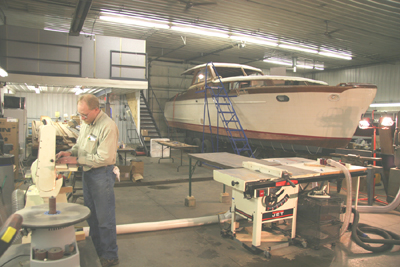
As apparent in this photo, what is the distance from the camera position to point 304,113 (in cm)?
766

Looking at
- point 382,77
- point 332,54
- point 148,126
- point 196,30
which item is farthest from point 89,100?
point 382,77

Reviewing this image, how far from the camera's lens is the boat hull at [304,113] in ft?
24.1

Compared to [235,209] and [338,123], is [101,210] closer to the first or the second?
[235,209]

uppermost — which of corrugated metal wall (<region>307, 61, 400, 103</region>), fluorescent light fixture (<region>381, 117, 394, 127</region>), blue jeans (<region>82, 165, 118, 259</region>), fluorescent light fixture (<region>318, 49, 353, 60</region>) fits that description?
fluorescent light fixture (<region>318, 49, 353, 60</region>)

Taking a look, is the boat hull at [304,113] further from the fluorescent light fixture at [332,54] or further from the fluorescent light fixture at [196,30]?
the fluorescent light fixture at [332,54]

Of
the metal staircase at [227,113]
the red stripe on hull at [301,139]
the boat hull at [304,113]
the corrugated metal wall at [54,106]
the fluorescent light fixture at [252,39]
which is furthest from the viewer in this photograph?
the corrugated metal wall at [54,106]

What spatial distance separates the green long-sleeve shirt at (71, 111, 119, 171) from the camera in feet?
8.74

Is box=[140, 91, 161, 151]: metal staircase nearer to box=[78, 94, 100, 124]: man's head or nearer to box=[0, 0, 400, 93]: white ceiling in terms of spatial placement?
box=[0, 0, 400, 93]: white ceiling

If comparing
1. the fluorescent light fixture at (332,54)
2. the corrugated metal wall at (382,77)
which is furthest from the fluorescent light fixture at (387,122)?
the corrugated metal wall at (382,77)

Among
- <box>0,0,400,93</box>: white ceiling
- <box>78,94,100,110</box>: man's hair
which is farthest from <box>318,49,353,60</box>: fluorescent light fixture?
<box>78,94,100,110</box>: man's hair

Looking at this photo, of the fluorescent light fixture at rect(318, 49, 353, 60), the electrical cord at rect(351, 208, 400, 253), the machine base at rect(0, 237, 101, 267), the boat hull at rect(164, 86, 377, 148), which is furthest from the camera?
the fluorescent light fixture at rect(318, 49, 353, 60)

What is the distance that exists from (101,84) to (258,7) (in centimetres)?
563

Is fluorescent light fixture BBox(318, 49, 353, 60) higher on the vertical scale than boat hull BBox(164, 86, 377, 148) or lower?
higher

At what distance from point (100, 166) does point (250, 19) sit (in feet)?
28.1
